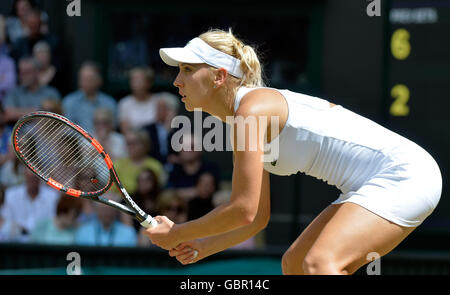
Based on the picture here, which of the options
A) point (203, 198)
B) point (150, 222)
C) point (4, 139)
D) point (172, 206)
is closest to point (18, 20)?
point (4, 139)

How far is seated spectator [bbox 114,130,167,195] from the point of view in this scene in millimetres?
6492

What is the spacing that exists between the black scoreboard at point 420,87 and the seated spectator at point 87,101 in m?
2.41

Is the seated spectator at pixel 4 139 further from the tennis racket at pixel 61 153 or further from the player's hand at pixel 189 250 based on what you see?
the player's hand at pixel 189 250

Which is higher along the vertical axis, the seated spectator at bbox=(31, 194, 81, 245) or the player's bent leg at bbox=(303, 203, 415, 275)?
the player's bent leg at bbox=(303, 203, 415, 275)

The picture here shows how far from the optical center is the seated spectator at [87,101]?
6723 mm

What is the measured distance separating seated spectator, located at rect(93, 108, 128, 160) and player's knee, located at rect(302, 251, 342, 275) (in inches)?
147

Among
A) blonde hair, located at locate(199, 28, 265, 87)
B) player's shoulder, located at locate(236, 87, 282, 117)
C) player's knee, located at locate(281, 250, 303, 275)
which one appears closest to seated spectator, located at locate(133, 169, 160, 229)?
player's knee, located at locate(281, 250, 303, 275)

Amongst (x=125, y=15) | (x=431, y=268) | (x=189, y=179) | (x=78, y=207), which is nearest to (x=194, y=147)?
(x=189, y=179)

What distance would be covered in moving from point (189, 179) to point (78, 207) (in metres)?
0.92

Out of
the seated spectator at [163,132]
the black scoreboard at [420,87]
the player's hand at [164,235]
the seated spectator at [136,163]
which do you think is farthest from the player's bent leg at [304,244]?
the black scoreboard at [420,87]

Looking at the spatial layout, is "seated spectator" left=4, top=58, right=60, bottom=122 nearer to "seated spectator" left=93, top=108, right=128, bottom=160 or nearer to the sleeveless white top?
"seated spectator" left=93, top=108, right=128, bottom=160

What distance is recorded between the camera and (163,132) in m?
6.70

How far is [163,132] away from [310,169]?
3.47m

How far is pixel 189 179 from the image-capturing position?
256 inches
